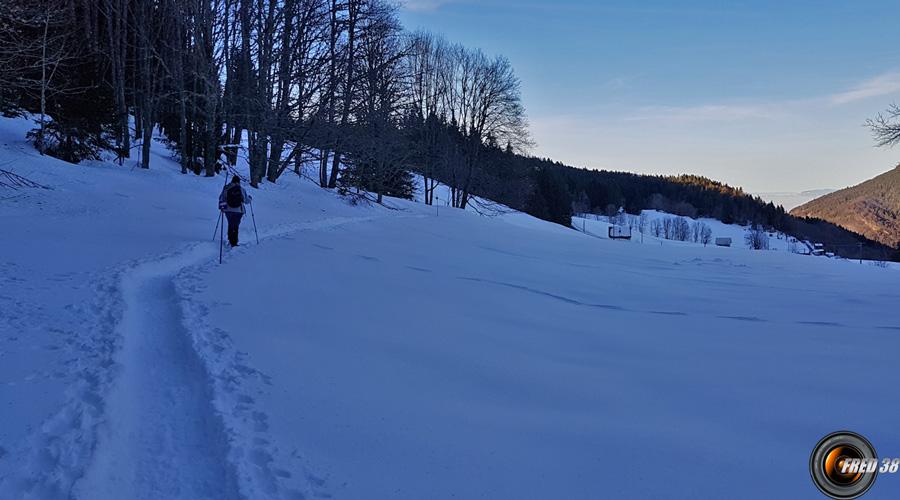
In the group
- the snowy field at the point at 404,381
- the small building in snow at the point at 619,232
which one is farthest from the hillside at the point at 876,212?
the small building in snow at the point at 619,232

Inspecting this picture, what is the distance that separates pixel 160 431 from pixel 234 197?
8.51 meters

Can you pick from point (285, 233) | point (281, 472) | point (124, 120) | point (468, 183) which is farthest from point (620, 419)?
point (468, 183)

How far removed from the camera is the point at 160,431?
3416 millimetres

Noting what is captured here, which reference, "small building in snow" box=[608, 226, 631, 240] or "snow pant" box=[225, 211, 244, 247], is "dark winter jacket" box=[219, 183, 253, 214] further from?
"small building in snow" box=[608, 226, 631, 240]

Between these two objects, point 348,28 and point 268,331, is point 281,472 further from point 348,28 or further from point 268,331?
point 348,28

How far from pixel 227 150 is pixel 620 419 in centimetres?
2567

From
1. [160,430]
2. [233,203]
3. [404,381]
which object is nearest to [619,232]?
[233,203]

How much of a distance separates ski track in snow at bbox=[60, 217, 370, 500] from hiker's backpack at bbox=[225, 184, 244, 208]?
19.0 feet

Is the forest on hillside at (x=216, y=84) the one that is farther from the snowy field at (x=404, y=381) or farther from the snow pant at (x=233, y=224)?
the snowy field at (x=404, y=381)

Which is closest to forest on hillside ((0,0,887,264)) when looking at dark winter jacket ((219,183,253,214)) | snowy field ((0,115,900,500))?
dark winter jacket ((219,183,253,214))

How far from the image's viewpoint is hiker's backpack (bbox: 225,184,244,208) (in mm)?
11016

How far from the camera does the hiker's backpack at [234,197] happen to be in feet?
36.1

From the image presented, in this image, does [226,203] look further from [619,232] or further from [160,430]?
[619,232]

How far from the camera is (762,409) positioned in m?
3.92
